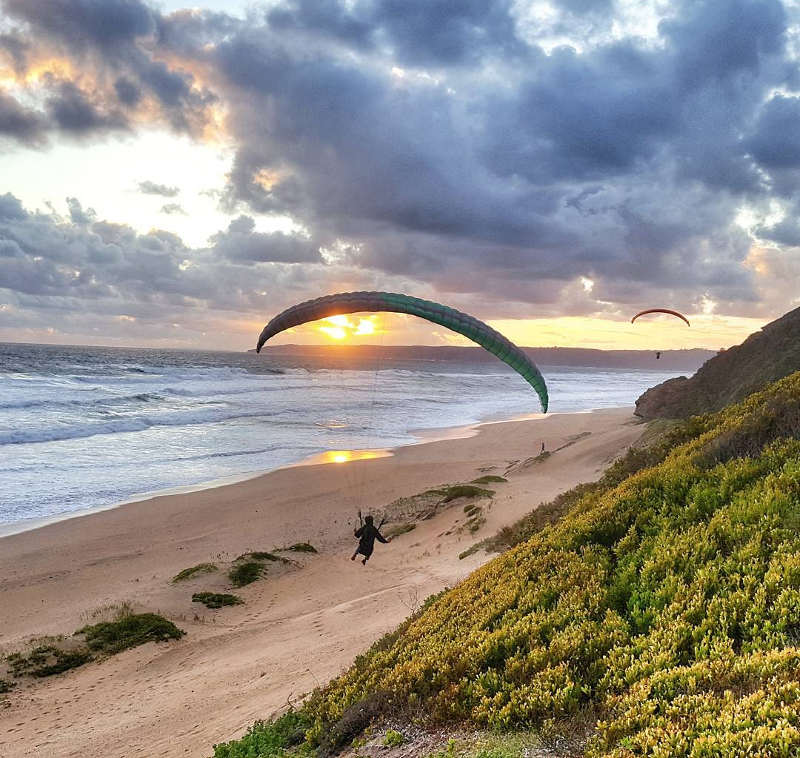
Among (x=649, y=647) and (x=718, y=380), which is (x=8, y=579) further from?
A: (x=718, y=380)

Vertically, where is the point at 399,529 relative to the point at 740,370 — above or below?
below

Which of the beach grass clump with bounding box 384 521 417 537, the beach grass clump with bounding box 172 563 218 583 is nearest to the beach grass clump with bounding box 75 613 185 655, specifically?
the beach grass clump with bounding box 172 563 218 583

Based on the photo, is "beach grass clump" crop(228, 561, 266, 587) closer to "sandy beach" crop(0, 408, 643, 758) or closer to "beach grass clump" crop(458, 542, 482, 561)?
"sandy beach" crop(0, 408, 643, 758)

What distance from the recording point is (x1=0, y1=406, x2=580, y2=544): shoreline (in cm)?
2344

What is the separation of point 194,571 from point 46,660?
211 inches

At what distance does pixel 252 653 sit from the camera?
12008 millimetres

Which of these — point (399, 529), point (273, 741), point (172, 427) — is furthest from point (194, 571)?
point (172, 427)

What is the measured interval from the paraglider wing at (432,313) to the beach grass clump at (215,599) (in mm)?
8896

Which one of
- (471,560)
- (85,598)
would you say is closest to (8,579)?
(85,598)

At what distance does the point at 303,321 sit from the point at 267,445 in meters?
30.1

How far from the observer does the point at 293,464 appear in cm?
3616

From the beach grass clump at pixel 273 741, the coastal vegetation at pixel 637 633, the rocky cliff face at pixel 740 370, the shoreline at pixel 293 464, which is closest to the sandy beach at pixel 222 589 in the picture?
the shoreline at pixel 293 464

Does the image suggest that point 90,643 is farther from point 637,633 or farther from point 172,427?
point 172,427

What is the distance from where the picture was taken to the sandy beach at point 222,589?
966cm
